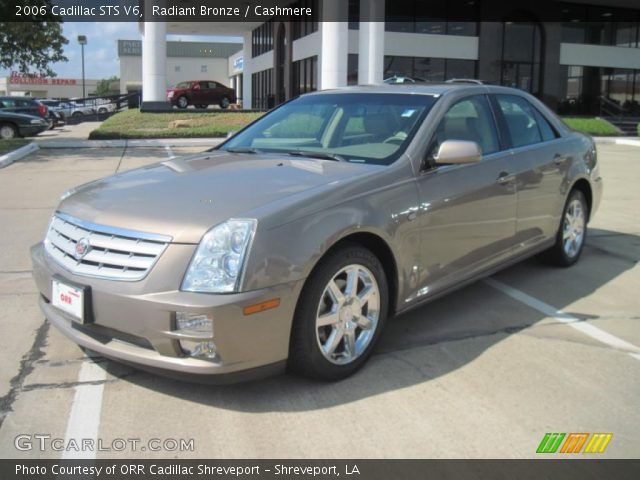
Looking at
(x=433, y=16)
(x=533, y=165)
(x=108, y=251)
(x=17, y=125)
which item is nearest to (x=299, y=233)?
(x=108, y=251)

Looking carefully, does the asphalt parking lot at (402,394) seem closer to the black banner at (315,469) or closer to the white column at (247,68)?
the black banner at (315,469)

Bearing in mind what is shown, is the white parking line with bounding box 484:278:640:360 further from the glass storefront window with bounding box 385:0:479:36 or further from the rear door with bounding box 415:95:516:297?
the glass storefront window with bounding box 385:0:479:36

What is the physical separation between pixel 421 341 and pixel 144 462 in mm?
2057

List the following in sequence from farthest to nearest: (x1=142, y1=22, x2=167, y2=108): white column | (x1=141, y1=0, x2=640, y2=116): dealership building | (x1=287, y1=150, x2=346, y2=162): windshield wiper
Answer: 1. (x1=142, y1=22, x2=167, y2=108): white column
2. (x1=141, y1=0, x2=640, y2=116): dealership building
3. (x1=287, y1=150, x2=346, y2=162): windshield wiper

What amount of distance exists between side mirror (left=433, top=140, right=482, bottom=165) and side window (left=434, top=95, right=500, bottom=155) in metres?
0.23

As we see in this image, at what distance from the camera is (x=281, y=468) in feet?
9.36

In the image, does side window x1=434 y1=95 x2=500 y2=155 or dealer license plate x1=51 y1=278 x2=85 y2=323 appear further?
side window x1=434 y1=95 x2=500 y2=155

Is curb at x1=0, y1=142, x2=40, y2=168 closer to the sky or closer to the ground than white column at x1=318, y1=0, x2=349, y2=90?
closer to the ground

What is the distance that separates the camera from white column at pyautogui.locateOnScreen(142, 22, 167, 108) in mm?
24266

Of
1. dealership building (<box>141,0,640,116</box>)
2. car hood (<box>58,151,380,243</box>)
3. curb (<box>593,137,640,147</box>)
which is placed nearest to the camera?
car hood (<box>58,151,380,243</box>)

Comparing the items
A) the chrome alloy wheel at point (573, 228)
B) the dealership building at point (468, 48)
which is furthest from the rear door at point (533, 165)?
the dealership building at point (468, 48)

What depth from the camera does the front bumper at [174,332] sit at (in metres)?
3.02

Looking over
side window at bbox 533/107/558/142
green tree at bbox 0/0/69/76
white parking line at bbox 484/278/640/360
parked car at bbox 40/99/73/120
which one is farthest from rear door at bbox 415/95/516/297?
parked car at bbox 40/99/73/120

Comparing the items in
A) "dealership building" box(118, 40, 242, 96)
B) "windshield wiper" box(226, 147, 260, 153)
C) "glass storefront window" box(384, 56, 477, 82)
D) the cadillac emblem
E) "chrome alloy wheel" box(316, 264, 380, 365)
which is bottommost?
"chrome alloy wheel" box(316, 264, 380, 365)
